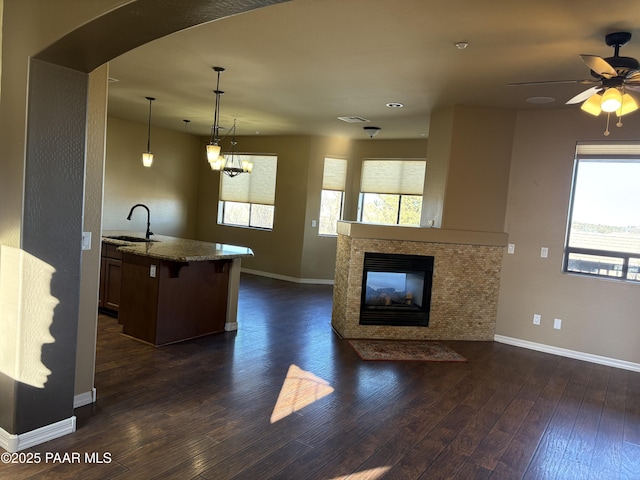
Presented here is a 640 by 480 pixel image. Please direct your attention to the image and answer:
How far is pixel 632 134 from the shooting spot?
15.4 feet

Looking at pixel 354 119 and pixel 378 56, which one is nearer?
pixel 378 56

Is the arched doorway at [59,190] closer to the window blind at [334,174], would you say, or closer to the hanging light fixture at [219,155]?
the hanging light fixture at [219,155]

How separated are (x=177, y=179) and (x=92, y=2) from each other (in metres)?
7.49

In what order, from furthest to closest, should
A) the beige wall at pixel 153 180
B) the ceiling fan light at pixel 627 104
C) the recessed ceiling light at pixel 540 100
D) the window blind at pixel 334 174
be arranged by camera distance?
the window blind at pixel 334 174 → the beige wall at pixel 153 180 → the recessed ceiling light at pixel 540 100 → the ceiling fan light at pixel 627 104

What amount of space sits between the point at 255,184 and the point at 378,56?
18.7 ft

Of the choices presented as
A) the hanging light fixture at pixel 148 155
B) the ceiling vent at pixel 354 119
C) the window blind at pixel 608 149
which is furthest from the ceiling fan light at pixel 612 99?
the hanging light fixture at pixel 148 155

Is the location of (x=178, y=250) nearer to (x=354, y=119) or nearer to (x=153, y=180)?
(x=354, y=119)

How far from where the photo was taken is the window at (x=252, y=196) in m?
8.95

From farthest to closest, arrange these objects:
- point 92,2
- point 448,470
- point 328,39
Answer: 1. point 328,39
2. point 448,470
3. point 92,2

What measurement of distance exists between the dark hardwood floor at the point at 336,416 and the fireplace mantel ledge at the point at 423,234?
4.20 feet

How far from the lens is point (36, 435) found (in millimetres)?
2631

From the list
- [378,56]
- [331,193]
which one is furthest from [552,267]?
[331,193]

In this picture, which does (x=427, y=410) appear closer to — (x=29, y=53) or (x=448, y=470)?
(x=448, y=470)

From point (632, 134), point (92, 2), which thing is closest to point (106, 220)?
point (92, 2)
